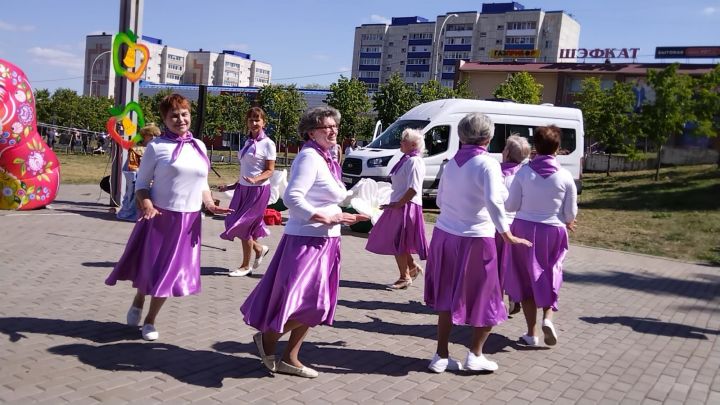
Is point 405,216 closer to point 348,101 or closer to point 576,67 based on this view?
point 348,101

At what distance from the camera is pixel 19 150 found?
1155 cm

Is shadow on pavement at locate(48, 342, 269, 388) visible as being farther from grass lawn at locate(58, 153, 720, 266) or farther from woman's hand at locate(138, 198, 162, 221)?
grass lawn at locate(58, 153, 720, 266)

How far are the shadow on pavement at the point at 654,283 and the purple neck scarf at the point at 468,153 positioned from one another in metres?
5.06

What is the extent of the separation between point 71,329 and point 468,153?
11.0ft

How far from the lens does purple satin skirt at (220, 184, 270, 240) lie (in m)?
7.05

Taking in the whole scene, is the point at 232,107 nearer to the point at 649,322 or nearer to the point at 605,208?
the point at 605,208

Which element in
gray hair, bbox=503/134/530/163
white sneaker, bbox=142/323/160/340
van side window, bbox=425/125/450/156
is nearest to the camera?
white sneaker, bbox=142/323/160/340

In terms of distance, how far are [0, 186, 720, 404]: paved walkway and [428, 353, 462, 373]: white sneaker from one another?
62 mm

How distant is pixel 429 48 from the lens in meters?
97.4

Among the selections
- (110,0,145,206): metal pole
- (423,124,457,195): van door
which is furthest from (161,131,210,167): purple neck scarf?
(423,124,457,195): van door

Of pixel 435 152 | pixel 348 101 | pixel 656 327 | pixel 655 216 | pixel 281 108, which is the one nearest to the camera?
pixel 656 327

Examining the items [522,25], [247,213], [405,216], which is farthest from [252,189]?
[522,25]

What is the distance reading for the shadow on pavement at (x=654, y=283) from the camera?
8.62 m

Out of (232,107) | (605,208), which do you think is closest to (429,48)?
(232,107)
